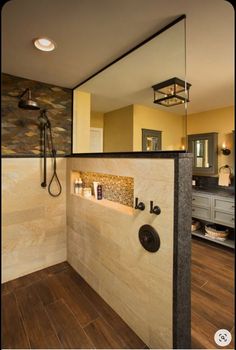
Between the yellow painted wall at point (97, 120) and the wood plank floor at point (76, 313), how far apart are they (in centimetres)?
175

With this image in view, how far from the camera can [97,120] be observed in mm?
2178

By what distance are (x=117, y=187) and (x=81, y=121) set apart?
1.01m

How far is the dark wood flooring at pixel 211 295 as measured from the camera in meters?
1.54

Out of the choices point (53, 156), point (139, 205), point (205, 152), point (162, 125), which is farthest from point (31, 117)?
point (205, 152)

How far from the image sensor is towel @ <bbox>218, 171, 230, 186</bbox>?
3.21m

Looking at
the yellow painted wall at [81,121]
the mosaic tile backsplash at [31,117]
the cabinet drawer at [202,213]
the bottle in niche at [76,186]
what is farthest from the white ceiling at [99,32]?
the cabinet drawer at [202,213]

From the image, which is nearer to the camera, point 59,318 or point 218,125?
point 59,318

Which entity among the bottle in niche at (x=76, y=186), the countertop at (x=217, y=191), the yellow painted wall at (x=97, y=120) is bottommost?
the countertop at (x=217, y=191)

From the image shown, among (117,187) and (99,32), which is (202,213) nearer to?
(117,187)

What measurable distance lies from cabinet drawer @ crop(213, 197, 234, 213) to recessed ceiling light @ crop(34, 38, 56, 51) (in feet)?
9.60

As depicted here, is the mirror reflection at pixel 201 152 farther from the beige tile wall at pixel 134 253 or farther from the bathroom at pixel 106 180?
the beige tile wall at pixel 134 253

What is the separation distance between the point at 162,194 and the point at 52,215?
65.4 inches

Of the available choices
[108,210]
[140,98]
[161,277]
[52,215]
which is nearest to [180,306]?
[161,277]

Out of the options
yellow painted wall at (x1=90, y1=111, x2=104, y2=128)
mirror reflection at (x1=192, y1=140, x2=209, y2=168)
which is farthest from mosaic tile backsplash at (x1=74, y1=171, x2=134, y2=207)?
mirror reflection at (x1=192, y1=140, x2=209, y2=168)
